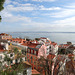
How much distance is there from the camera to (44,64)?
13414mm

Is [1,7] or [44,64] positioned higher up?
[1,7]

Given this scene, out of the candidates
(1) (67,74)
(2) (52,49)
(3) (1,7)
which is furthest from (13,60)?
(2) (52,49)

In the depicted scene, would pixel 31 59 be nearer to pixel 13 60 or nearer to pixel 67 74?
pixel 13 60

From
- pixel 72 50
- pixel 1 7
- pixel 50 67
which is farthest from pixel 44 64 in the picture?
pixel 72 50

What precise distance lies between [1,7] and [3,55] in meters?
11.6

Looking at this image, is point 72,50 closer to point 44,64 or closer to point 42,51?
point 42,51

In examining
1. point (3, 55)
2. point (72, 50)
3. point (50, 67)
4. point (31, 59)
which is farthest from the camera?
point (72, 50)

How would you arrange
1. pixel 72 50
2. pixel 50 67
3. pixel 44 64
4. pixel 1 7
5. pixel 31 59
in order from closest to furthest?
pixel 1 7
pixel 50 67
pixel 44 64
pixel 31 59
pixel 72 50

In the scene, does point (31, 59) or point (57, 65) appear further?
point (31, 59)

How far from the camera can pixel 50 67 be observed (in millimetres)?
12477

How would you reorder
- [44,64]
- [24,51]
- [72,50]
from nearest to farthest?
[44,64] < [24,51] < [72,50]

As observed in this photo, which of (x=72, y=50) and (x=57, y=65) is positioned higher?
(x=57, y=65)

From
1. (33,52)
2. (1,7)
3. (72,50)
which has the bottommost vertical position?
(72,50)

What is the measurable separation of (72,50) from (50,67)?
98.6 feet
